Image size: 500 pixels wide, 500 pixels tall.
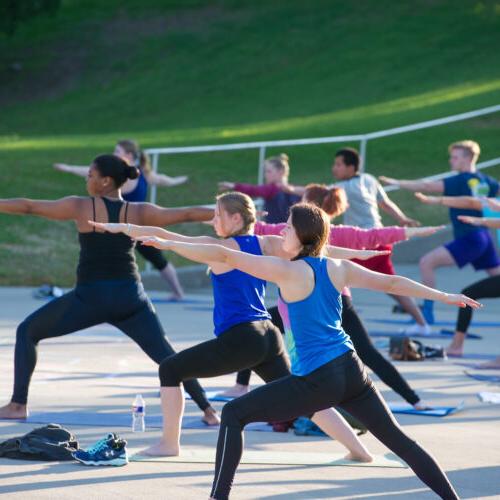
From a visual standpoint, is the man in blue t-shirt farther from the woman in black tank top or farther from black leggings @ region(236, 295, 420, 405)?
the woman in black tank top

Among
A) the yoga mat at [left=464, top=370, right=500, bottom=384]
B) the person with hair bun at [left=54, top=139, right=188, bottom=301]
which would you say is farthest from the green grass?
the yoga mat at [left=464, top=370, right=500, bottom=384]

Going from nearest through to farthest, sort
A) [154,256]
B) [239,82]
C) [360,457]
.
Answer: [360,457]
[154,256]
[239,82]

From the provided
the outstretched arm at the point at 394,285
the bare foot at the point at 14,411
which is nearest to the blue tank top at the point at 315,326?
the outstretched arm at the point at 394,285

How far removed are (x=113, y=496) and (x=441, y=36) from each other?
3981cm

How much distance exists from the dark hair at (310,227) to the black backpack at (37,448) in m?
2.16

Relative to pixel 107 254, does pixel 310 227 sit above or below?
above

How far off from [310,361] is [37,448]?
6.94ft

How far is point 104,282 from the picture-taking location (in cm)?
879

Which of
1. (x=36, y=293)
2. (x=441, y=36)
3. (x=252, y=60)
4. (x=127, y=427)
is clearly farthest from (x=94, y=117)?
(x=127, y=427)

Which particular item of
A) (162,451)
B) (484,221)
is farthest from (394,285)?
(484,221)

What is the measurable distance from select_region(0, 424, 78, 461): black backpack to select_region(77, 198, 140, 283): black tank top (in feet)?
4.44

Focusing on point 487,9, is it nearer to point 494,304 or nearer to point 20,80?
point 20,80

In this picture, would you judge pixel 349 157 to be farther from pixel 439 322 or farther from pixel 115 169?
pixel 115 169

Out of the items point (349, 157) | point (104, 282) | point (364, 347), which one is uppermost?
point (349, 157)
